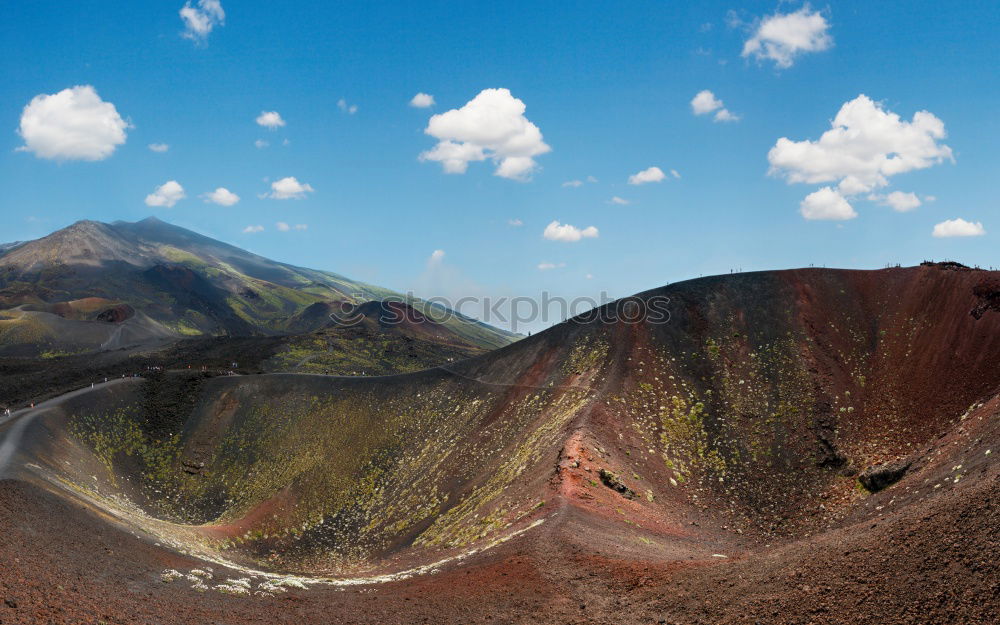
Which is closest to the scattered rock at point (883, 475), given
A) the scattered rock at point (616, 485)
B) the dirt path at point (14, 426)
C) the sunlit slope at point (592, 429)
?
the sunlit slope at point (592, 429)

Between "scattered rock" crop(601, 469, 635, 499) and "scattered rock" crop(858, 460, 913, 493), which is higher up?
"scattered rock" crop(858, 460, 913, 493)

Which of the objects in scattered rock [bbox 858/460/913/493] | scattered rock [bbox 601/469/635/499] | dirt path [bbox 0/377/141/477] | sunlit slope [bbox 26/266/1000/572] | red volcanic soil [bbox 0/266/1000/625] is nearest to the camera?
red volcanic soil [bbox 0/266/1000/625]

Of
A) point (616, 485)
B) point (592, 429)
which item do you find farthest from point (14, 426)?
point (616, 485)

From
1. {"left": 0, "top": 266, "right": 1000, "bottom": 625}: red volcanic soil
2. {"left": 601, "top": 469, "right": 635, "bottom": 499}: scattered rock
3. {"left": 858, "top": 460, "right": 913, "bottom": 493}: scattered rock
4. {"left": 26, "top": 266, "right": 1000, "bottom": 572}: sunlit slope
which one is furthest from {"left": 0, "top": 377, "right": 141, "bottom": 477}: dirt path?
{"left": 858, "top": 460, "right": 913, "bottom": 493}: scattered rock

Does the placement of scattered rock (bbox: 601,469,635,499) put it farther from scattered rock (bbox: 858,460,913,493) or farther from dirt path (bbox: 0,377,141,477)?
dirt path (bbox: 0,377,141,477)

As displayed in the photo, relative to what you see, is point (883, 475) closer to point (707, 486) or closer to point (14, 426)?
point (707, 486)

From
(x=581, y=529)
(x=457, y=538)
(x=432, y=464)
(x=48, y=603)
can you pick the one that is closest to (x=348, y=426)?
(x=432, y=464)

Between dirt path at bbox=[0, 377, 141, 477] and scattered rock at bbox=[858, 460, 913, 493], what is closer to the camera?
scattered rock at bbox=[858, 460, 913, 493]

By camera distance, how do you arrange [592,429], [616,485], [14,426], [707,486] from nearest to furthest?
1. [616,485]
2. [707,486]
3. [592,429]
4. [14,426]

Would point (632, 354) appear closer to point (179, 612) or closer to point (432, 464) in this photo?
point (432, 464)
